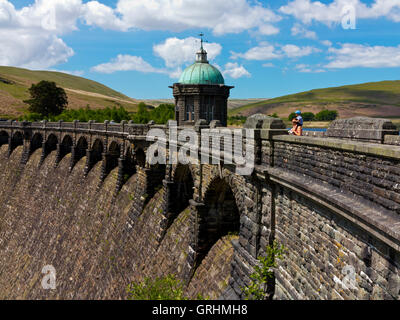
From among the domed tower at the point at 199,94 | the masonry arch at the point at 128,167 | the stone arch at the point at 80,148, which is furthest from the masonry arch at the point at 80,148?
the domed tower at the point at 199,94

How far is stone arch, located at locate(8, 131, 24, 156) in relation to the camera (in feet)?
166

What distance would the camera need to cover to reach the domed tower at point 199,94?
94.5ft

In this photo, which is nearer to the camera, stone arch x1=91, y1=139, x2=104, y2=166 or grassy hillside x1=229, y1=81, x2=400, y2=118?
stone arch x1=91, y1=139, x2=104, y2=166

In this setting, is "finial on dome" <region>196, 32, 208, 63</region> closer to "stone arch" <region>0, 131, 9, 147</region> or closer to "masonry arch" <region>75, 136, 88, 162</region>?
"masonry arch" <region>75, 136, 88, 162</region>

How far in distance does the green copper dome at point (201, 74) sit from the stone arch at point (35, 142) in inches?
1031

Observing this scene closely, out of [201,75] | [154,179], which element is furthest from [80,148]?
[154,179]

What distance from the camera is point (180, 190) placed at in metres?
20.4

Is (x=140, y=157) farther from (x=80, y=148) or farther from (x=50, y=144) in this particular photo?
(x=50, y=144)

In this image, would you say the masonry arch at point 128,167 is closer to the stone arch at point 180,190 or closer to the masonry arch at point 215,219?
the stone arch at point 180,190

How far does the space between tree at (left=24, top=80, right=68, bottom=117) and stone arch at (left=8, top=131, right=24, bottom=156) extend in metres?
36.9

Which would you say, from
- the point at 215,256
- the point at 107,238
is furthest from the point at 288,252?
the point at 107,238

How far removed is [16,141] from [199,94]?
3428cm

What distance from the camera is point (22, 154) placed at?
4778cm

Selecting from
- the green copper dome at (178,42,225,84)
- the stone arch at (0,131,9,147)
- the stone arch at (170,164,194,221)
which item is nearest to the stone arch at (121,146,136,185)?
the green copper dome at (178,42,225,84)
